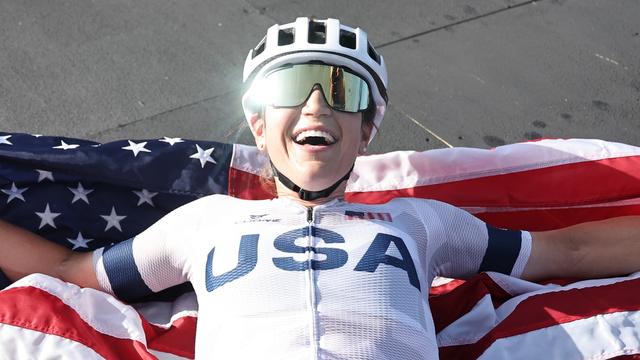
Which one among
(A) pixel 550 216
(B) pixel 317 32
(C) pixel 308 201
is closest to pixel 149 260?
(C) pixel 308 201

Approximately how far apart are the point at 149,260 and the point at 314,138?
828mm

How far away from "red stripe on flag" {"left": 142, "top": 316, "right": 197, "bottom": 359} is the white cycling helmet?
0.95 m

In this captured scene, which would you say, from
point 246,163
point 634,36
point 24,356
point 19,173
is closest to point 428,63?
point 634,36

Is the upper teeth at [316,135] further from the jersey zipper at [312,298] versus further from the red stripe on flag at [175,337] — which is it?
the red stripe on flag at [175,337]

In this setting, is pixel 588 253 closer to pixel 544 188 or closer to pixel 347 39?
pixel 544 188

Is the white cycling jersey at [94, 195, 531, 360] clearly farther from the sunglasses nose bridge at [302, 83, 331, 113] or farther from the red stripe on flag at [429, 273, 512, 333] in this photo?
the sunglasses nose bridge at [302, 83, 331, 113]

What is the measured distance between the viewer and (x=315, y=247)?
101 inches

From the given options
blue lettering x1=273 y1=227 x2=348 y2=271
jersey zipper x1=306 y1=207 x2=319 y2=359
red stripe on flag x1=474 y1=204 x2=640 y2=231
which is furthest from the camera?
red stripe on flag x1=474 y1=204 x2=640 y2=231

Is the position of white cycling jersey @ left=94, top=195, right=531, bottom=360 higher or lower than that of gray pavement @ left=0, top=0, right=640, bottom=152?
lower

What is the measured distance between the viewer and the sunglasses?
2797mm

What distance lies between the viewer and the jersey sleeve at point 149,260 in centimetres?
280

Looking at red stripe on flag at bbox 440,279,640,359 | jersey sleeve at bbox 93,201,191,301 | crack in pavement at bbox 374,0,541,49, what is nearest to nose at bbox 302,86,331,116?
jersey sleeve at bbox 93,201,191,301

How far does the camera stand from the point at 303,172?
273cm

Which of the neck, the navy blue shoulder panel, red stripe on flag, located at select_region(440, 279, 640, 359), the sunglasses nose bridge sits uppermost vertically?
the sunglasses nose bridge
